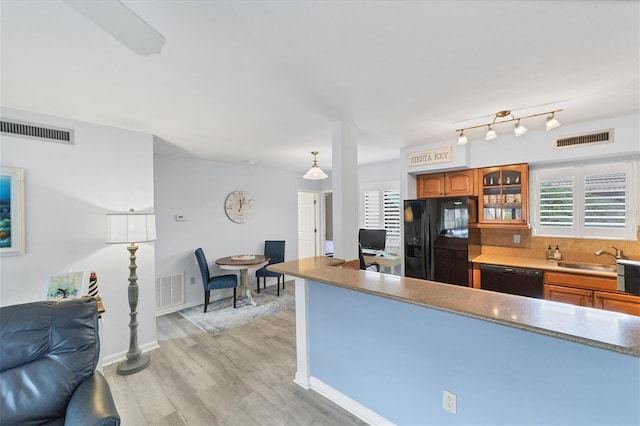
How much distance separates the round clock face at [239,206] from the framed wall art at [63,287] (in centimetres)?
277

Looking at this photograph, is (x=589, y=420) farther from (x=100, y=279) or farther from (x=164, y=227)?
(x=164, y=227)

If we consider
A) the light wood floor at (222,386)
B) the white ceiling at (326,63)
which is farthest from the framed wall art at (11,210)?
the light wood floor at (222,386)

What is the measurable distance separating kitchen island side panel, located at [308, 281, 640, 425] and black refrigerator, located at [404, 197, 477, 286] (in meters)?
2.02

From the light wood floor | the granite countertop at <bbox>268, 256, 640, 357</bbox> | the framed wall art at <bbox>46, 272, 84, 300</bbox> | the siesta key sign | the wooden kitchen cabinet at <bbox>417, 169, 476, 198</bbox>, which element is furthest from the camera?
the wooden kitchen cabinet at <bbox>417, 169, 476, 198</bbox>

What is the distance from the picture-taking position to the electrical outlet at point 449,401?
154cm

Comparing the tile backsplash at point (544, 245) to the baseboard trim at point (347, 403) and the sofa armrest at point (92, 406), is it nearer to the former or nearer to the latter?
the baseboard trim at point (347, 403)

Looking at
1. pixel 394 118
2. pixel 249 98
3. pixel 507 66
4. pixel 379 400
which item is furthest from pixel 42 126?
pixel 507 66

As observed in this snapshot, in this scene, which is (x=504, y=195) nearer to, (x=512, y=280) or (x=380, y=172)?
(x=512, y=280)

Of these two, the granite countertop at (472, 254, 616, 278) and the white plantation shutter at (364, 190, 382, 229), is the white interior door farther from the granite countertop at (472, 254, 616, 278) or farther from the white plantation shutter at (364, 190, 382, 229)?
the granite countertop at (472, 254, 616, 278)

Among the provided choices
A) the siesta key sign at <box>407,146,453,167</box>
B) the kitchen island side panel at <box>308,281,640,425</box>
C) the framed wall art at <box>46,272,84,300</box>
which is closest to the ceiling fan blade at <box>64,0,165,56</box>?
the kitchen island side panel at <box>308,281,640,425</box>

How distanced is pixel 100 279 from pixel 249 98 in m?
2.38

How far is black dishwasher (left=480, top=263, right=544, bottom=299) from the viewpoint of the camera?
3.03 meters

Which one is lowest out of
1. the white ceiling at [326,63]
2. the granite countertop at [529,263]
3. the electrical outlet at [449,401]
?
the electrical outlet at [449,401]

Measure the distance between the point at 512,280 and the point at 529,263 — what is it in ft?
1.05
